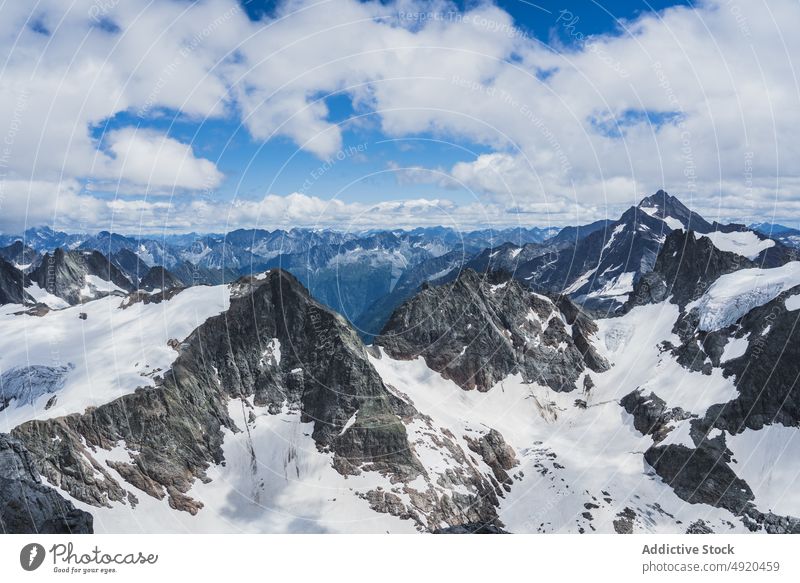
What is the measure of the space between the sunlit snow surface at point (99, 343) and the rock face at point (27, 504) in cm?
3297

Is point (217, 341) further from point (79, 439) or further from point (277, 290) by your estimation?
point (79, 439)

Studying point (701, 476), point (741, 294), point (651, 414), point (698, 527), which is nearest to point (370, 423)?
point (698, 527)

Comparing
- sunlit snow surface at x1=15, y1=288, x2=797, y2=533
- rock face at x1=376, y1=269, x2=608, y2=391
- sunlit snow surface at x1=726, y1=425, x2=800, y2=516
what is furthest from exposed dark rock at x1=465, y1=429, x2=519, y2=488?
sunlit snow surface at x1=726, y1=425, x2=800, y2=516

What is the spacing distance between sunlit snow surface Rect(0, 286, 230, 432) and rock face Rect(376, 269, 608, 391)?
210 ft

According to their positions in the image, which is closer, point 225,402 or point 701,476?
point 225,402

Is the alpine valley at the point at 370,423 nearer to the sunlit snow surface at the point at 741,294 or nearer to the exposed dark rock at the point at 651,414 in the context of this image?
the exposed dark rock at the point at 651,414

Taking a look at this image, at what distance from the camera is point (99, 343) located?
117312mm

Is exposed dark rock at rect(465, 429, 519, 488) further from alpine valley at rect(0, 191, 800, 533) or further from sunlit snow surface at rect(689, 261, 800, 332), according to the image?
sunlit snow surface at rect(689, 261, 800, 332)

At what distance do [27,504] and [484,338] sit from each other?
140848 millimetres

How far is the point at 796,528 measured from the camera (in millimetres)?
98625

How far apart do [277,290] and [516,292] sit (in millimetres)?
104162

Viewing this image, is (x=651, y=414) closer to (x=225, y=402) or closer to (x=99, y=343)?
(x=225, y=402)

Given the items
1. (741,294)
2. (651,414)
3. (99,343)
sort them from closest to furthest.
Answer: (99,343), (651,414), (741,294)

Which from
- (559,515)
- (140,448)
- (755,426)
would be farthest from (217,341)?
(755,426)
